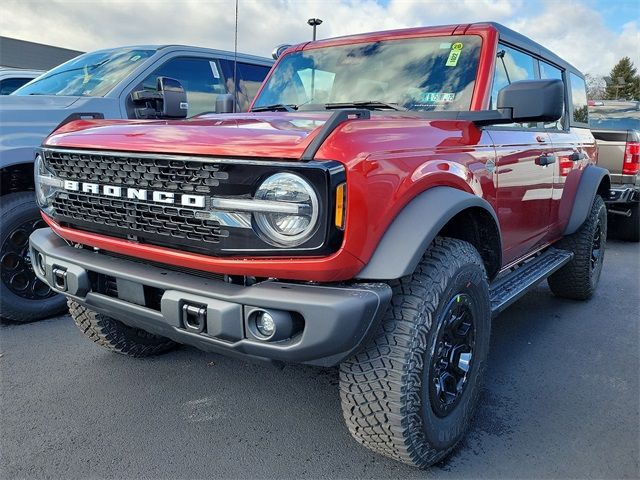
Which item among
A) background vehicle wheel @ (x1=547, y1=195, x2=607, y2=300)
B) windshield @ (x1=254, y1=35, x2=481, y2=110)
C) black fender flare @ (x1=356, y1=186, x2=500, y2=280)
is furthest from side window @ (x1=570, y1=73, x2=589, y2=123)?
black fender flare @ (x1=356, y1=186, x2=500, y2=280)

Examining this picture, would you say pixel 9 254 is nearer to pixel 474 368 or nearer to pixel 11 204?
pixel 11 204

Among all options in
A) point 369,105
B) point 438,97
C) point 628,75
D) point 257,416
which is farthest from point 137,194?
point 628,75

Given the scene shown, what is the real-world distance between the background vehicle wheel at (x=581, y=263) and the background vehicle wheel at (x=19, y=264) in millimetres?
4006

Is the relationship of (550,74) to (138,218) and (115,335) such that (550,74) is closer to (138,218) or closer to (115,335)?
(138,218)

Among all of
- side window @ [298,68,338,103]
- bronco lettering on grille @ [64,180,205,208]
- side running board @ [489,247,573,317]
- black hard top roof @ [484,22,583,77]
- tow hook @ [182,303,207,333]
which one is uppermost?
black hard top roof @ [484,22,583,77]

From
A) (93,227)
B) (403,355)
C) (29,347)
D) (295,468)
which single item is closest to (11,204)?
(29,347)

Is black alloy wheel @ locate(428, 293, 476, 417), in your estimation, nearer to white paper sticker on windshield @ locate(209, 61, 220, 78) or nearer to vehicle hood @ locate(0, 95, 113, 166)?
vehicle hood @ locate(0, 95, 113, 166)

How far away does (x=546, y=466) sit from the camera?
7.27ft

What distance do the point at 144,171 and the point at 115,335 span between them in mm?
1406

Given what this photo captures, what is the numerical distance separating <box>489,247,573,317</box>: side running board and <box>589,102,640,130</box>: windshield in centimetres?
664

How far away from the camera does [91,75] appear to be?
4.28 m

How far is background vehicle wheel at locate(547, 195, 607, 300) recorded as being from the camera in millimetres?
4184

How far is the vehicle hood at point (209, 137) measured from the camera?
1761 mm

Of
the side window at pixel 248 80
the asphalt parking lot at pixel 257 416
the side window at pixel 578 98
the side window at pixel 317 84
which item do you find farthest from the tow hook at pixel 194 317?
the side window at pixel 578 98
